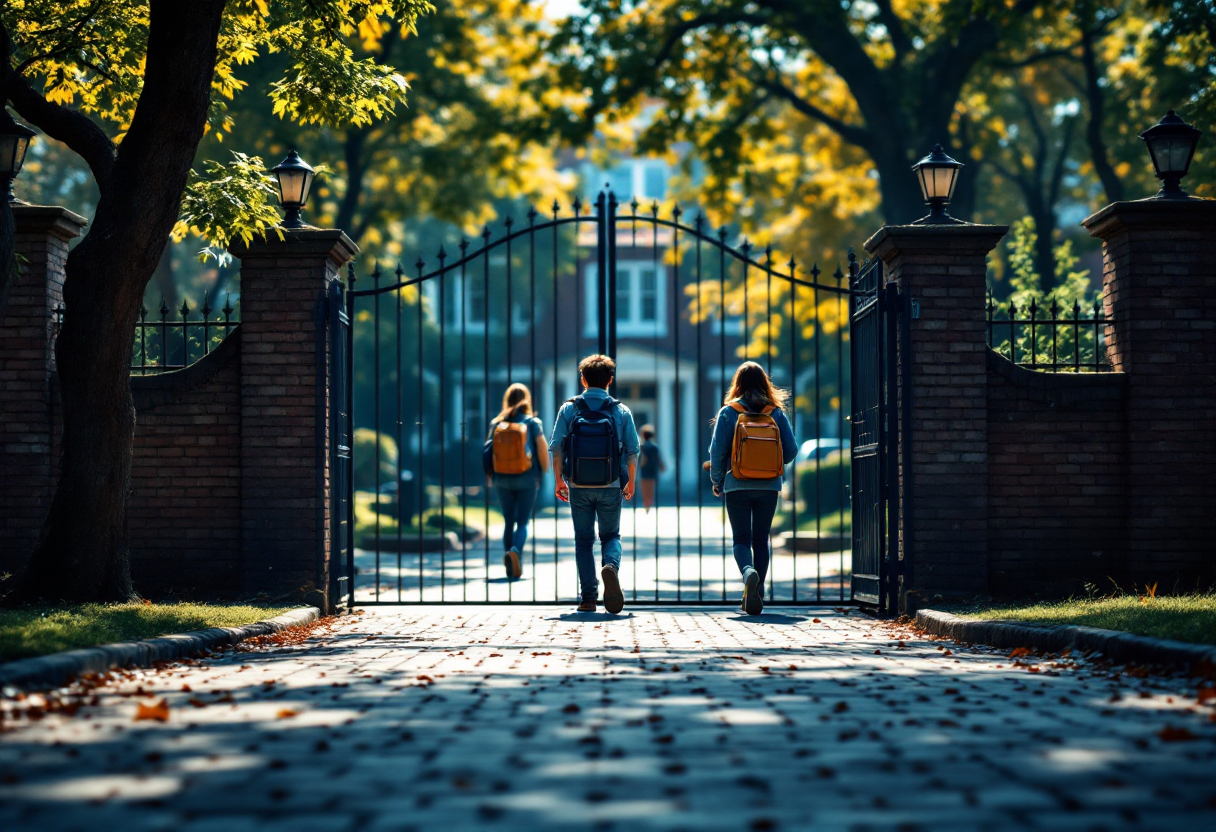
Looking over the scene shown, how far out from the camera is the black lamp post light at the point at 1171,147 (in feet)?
32.9

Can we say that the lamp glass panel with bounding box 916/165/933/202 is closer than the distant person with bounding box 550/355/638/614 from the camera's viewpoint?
No

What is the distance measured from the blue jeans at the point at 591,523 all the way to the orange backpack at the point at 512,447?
Answer: 106 inches

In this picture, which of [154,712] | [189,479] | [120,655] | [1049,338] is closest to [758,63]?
[1049,338]

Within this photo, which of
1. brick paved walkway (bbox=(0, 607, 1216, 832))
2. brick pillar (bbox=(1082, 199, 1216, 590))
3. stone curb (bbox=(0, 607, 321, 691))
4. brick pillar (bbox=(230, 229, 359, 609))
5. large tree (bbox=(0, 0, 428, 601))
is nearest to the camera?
brick paved walkway (bbox=(0, 607, 1216, 832))

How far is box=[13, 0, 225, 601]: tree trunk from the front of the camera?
8797 millimetres

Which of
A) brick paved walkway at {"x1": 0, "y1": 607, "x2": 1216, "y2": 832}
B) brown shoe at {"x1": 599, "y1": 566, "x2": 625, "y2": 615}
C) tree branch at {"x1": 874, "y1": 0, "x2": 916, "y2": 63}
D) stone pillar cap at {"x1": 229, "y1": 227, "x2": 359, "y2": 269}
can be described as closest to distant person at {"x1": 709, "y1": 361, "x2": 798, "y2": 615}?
brown shoe at {"x1": 599, "y1": 566, "x2": 625, "y2": 615}

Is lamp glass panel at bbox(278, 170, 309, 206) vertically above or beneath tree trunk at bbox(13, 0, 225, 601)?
above

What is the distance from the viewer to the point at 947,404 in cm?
996

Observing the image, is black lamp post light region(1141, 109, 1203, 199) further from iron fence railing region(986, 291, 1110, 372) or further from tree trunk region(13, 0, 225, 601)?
tree trunk region(13, 0, 225, 601)

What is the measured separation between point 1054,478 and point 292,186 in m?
5.95

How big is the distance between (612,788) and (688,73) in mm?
17344

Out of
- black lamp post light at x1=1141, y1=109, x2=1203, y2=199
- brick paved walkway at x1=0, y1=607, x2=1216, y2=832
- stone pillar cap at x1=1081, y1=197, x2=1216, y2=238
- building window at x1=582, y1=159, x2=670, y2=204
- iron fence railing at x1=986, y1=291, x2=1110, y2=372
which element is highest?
building window at x1=582, y1=159, x2=670, y2=204

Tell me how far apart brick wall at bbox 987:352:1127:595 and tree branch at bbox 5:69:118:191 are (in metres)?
6.21

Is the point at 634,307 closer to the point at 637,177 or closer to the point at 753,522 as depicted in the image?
the point at 637,177
